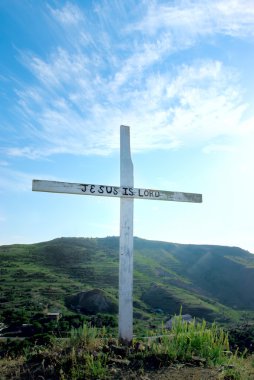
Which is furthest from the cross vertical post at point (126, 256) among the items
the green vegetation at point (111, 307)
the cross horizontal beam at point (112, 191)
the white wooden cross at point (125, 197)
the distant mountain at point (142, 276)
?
the distant mountain at point (142, 276)

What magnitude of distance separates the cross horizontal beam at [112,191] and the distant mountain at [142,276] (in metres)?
34.8

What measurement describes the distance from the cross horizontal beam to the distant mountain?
1370 inches

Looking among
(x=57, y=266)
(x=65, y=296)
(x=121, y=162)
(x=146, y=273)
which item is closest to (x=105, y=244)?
(x=146, y=273)

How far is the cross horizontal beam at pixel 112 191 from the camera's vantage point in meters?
6.50

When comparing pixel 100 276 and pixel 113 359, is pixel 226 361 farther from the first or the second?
pixel 100 276

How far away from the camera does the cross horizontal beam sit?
650 centimetres

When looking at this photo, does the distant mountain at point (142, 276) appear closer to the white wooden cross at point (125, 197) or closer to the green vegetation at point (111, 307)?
the green vegetation at point (111, 307)

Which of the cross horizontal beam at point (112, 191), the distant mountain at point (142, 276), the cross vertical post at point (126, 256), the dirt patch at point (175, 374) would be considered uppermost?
the cross horizontal beam at point (112, 191)

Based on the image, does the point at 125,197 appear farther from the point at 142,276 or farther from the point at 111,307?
the point at 142,276

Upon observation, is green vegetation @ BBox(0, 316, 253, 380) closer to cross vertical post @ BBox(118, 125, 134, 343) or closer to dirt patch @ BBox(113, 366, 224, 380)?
dirt patch @ BBox(113, 366, 224, 380)

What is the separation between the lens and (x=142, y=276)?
282 ft

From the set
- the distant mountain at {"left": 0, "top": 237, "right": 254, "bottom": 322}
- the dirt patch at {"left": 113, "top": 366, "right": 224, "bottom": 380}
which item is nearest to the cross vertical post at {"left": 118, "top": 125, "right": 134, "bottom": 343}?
the dirt patch at {"left": 113, "top": 366, "right": 224, "bottom": 380}

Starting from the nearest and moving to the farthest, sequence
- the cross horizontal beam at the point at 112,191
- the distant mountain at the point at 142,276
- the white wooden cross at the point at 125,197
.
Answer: the cross horizontal beam at the point at 112,191 → the white wooden cross at the point at 125,197 → the distant mountain at the point at 142,276

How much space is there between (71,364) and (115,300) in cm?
5051
